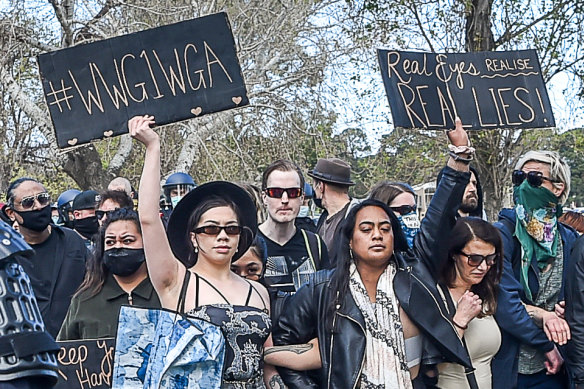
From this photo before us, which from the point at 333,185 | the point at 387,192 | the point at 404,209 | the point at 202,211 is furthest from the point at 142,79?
the point at 333,185

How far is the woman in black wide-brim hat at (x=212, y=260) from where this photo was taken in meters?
3.72

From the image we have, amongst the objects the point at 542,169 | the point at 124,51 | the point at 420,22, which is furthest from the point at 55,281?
the point at 420,22

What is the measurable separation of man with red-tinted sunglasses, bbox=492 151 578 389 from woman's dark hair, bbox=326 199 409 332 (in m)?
0.92

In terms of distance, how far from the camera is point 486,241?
455 centimetres

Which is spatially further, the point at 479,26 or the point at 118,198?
the point at 479,26

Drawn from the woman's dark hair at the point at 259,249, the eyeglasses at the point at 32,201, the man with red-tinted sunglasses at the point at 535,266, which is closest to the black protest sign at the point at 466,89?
the man with red-tinted sunglasses at the point at 535,266

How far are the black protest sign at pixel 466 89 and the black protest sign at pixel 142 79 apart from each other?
40.3 inches

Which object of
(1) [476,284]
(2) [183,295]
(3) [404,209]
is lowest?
(1) [476,284]

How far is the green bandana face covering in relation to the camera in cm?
502

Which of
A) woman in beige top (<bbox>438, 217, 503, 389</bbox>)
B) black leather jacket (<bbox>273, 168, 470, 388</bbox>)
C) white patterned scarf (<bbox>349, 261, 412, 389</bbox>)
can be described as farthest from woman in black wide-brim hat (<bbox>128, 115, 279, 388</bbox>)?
woman in beige top (<bbox>438, 217, 503, 389</bbox>)

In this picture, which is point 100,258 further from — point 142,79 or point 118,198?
point 118,198

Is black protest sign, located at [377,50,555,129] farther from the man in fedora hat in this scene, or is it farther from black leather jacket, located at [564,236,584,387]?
the man in fedora hat

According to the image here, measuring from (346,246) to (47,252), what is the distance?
2.46 m

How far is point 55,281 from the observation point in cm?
555
